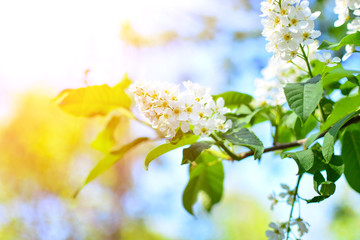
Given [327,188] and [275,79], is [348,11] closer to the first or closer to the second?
[275,79]

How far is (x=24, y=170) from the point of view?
8.94 metres

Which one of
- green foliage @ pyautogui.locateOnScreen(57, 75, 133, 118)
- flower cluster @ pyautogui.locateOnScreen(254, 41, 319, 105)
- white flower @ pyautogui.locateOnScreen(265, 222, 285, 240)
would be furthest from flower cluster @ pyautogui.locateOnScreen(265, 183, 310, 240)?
green foliage @ pyautogui.locateOnScreen(57, 75, 133, 118)

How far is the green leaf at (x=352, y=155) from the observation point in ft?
2.68

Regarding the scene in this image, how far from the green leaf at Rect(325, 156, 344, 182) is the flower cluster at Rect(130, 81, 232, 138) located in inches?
8.4

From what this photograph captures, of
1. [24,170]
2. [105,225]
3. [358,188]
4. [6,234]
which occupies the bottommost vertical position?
[105,225]

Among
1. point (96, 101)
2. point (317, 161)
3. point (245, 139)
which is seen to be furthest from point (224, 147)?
point (96, 101)

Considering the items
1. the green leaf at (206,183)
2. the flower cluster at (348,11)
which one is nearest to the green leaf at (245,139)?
the green leaf at (206,183)

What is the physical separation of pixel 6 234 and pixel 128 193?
10.1ft

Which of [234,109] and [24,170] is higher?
[234,109]

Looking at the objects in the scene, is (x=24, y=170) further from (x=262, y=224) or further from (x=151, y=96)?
(x=151, y=96)

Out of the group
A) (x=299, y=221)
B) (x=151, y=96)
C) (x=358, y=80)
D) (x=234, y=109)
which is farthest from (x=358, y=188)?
(x=151, y=96)

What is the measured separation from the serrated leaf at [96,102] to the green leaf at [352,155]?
1.88ft

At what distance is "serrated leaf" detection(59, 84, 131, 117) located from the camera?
933mm

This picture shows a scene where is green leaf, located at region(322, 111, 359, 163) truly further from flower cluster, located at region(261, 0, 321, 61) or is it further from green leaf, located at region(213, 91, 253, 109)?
green leaf, located at region(213, 91, 253, 109)
